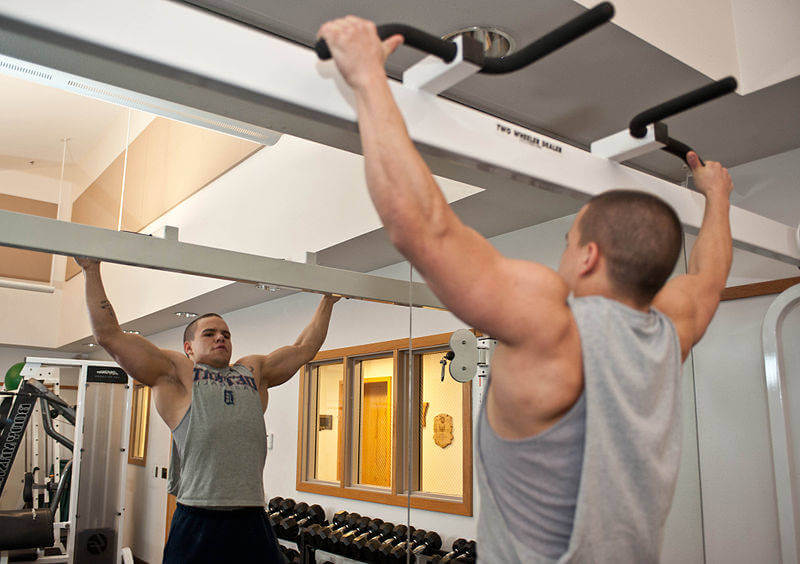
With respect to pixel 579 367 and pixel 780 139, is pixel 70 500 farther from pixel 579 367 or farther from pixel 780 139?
pixel 780 139

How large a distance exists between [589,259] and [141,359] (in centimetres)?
121

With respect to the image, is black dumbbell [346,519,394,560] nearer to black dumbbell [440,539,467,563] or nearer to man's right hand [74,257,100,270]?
black dumbbell [440,539,467,563]

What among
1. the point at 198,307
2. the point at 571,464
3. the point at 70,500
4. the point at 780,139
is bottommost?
the point at 70,500

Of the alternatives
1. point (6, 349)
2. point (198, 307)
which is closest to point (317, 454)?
point (198, 307)

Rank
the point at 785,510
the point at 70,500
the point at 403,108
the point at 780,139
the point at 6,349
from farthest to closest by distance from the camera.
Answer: the point at 780,139 < the point at 785,510 < the point at 70,500 < the point at 6,349 < the point at 403,108

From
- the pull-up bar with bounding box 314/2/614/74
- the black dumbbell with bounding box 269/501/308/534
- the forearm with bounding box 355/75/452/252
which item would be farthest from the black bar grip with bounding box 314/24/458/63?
the black dumbbell with bounding box 269/501/308/534

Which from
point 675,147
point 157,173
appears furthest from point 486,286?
point 157,173

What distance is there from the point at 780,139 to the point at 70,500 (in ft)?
8.79

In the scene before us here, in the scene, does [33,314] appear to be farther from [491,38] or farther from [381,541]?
[491,38]

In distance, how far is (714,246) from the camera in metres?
1.48

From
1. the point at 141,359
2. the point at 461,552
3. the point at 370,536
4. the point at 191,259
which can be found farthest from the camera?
the point at 370,536

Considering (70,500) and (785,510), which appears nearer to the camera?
(70,500)

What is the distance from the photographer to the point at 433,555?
1.97 m

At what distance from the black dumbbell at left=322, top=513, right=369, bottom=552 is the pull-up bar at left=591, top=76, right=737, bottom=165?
129 cm
